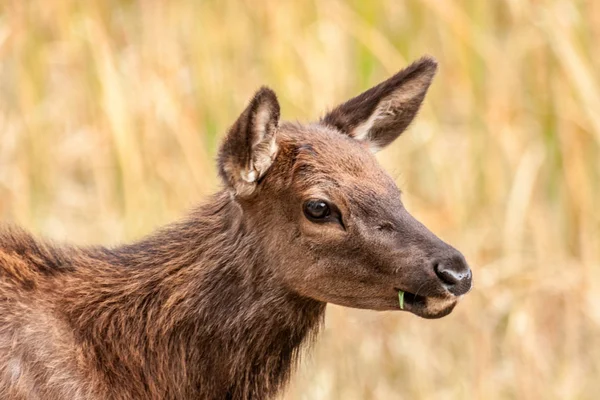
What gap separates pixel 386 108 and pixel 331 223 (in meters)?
1.10

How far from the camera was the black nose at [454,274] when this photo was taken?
4.54 m

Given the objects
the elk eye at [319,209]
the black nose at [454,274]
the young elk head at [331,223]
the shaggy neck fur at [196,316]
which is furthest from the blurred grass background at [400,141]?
the black nose at [454,274]

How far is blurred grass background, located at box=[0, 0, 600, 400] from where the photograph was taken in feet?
25.9

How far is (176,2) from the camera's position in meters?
8.34

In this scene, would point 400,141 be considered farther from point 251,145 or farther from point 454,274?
point 454,274

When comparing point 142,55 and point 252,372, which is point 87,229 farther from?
point 252,372

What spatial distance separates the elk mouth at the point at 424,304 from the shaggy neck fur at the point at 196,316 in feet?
1.67

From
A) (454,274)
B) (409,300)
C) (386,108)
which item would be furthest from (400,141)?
(454,274)

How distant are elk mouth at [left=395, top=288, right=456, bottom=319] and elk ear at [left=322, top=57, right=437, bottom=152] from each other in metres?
1.07

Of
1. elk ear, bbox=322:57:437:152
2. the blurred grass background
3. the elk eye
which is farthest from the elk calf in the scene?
the blurred grass background

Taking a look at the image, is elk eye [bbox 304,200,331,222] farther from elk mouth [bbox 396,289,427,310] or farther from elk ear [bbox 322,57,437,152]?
elk ear [bbox 322,57,437,152]

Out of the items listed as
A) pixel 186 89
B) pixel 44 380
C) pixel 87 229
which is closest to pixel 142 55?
pixel 186 89

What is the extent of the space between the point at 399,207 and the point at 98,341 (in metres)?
1.44

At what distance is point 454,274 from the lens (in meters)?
4.54
